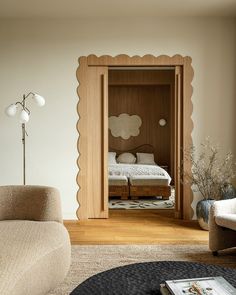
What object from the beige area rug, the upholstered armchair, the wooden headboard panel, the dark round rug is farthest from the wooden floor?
the wooden headboard panel

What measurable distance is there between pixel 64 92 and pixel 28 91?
485 millimetres

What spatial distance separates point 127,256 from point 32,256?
1359 mm

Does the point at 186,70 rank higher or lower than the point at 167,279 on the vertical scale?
higher

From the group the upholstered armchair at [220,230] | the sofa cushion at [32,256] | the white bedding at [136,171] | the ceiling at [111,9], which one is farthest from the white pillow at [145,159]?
the sofa cushion at [32,256]

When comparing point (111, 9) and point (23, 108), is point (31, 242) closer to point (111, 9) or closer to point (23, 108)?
point (23, 108)

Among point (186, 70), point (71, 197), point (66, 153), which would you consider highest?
point (186, 70)

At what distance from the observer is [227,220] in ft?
10.6

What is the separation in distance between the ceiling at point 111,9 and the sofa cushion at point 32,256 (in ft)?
9.08

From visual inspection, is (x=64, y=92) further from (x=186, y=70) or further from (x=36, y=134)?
(x=186, y=70)

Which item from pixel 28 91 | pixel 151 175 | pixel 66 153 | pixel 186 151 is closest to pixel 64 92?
pixel 28 91

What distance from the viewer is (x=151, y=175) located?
6520 mm

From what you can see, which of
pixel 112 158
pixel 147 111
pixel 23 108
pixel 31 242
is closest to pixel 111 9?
pixel 23 108

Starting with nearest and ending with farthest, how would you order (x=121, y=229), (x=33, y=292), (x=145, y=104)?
(x=33, y=292)
(x=121, y=229)
(x=145, y=104)

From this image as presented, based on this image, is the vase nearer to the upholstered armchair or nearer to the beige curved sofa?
the upholstered armchair
